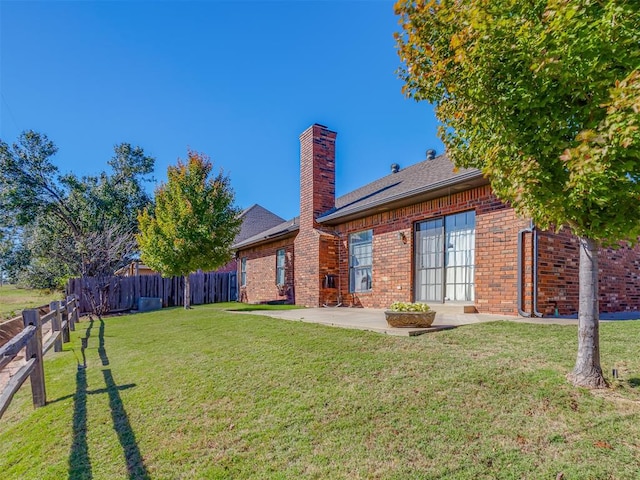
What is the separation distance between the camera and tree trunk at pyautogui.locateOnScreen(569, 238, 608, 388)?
3234 mm

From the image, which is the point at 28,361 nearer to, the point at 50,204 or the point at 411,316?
the point at 411,316

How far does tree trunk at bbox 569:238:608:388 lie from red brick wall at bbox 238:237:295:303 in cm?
1076

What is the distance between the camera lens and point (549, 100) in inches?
112

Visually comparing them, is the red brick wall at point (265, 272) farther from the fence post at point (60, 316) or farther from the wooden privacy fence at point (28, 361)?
the wooden privacy fence at point (28, 361)

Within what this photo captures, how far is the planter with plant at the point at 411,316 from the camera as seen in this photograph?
5535 mm

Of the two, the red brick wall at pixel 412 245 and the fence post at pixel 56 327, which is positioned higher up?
the red brick wall at pixel 412 245

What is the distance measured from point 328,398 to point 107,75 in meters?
13.7

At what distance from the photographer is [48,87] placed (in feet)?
43.9

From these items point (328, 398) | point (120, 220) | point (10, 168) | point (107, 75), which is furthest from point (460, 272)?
point (10, 168)

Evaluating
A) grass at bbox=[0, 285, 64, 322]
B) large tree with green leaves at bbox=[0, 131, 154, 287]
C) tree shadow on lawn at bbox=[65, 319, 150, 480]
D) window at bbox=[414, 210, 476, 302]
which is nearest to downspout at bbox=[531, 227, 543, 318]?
window at bbox=[414, 210, 476, 302]

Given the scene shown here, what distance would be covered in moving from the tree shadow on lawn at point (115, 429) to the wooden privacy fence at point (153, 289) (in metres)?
11.2

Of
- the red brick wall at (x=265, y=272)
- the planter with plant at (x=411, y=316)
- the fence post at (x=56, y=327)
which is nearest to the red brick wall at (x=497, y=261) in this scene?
the planter with plant at (x=411, y=316)

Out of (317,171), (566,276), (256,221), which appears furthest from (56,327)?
(256,221)

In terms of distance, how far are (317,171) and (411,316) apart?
24.1ft
